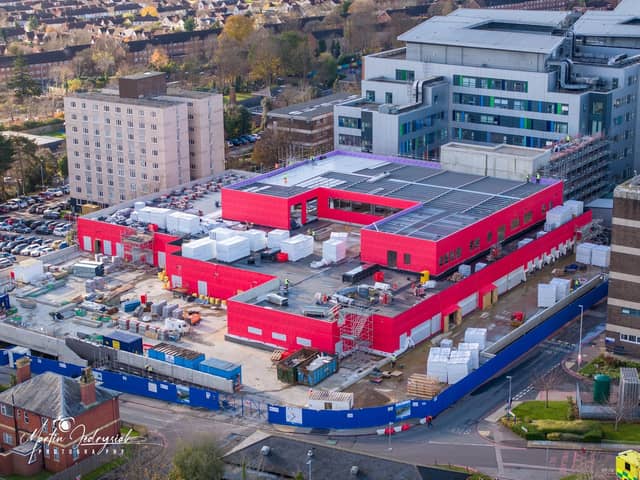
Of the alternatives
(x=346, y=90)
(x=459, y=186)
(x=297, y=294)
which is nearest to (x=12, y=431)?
(x=297, y=294)

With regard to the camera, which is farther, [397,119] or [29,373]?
[397,119]

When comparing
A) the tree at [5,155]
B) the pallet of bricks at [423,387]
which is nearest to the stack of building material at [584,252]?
the pallet of bricks at [423,387]

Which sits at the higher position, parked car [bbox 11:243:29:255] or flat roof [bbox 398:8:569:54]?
flat roof [bbox 398:8:569:54]

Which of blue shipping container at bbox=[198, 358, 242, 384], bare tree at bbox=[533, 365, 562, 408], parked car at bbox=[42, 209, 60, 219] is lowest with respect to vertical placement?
bare tree at bbox=[533, 365, 562, 408]

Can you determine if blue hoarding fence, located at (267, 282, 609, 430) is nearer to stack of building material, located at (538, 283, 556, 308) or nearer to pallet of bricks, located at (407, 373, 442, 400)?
pallet of bricks, located at (407, 373, 442, 400)

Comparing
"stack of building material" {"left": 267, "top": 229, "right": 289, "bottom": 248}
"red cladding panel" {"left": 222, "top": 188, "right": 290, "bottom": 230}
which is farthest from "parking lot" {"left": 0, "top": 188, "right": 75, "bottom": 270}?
"stack of building material" {"left": 267, "top": 229, "right": 289, "bottom": 248}

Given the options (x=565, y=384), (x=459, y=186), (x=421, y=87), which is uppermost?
(x=421, y=87)

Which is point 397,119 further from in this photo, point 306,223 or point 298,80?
point 298,80
